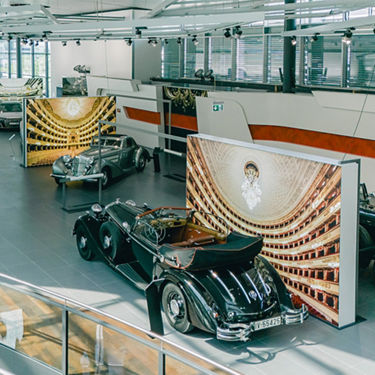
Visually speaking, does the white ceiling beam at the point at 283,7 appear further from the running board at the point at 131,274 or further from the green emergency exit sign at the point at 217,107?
the running board at the point at 131,274

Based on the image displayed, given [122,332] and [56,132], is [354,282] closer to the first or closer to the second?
[122,332]

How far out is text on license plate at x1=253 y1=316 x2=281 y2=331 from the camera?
7.12m

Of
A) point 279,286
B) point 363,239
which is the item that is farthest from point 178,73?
point 279,286

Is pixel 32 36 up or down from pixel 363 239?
up

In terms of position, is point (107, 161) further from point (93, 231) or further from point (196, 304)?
point (196, 304)

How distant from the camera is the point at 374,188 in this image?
13.5 metres

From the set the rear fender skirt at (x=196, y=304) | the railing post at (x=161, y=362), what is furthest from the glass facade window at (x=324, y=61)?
the railing post at (x=161, y=362)

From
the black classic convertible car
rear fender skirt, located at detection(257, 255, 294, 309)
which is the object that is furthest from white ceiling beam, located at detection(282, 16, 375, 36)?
rear fender skirt, located at detection(257, 255, 294, 309)

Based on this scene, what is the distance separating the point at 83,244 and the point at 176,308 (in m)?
3.22

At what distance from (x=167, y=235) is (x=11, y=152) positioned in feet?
44.5

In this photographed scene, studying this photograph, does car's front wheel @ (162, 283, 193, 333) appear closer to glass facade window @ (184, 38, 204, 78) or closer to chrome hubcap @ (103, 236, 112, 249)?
chrome hubcap @ (103, 236, 112, 249)

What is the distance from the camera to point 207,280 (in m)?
7.45

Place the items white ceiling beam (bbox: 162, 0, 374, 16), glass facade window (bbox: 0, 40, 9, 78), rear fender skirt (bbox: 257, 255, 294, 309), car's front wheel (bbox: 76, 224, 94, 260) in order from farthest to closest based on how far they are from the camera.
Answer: glass facade window (bbox: 0, 40, 9, 78) → white ceiling beam (bbox: 162, 0, 374, 16) → car's front wheel (bbox: 76, 224, 94, 260) → rear fender skirt (bbox: 257, 255, 294, 309)

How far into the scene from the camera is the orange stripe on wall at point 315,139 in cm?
1393
